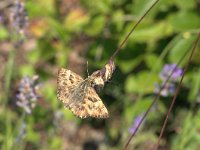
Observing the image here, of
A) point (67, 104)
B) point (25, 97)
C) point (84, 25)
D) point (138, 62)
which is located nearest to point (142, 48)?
point (138, 62)

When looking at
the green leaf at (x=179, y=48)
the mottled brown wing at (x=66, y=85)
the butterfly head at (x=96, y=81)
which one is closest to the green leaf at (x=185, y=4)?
the green leaf at (x=179, y=48)

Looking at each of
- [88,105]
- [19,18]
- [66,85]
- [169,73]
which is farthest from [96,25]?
[88,105]

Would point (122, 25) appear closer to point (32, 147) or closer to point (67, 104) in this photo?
point (32, 147)

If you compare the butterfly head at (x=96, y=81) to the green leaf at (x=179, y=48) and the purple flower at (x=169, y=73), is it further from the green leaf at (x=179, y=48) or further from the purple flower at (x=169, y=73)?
the green leaf at (x=179, y=48)

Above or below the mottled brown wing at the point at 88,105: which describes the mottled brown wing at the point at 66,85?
above

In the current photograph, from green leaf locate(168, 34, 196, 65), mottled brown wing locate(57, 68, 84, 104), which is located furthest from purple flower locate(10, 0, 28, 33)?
green leaf locate(168, 34, 196, 65)

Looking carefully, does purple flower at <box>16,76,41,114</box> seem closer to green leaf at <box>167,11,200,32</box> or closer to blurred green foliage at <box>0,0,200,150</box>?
blurred green foliage at <box>0,0,200,150</box>

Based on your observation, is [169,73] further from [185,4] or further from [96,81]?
[96,81]

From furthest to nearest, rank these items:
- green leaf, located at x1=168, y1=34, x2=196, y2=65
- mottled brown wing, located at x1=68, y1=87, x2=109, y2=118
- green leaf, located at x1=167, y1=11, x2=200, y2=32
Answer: green leaf, located at x1=167, y1=11, x2=200, y2=32, green leaf, located at x1=168, y1=34, x2=196, y2=65, mottled brown wing, located at x1=68, y1=87, x2=109, y2=118
